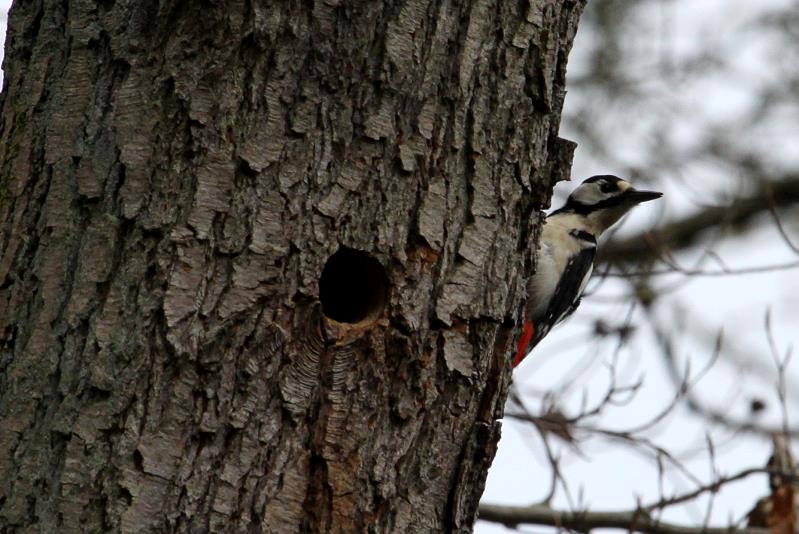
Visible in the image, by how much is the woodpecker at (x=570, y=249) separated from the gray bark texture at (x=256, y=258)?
8.14 ft

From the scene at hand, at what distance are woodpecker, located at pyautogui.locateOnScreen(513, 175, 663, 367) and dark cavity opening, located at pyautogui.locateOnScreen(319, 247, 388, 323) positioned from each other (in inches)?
92.1

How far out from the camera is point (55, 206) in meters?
2.30

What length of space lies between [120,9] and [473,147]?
32.7 inches

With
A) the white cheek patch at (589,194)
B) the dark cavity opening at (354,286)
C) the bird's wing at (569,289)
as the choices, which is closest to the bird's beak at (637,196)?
the white cheek patch at (589,194)

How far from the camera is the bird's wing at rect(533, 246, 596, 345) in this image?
5.17 m

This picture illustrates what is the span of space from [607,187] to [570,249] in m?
0.49

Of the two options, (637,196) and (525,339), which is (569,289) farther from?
(637,196)

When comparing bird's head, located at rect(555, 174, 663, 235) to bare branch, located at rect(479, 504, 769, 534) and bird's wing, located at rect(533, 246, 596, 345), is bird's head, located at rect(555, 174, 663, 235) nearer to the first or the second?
bird's wing, located at rect(533, 246, 596, 345)

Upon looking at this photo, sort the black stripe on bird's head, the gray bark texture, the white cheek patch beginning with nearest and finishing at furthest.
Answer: the gray bark texture → the black stripe on bird's head → the white cheek patch

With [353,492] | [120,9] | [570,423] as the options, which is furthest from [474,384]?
[570,423]

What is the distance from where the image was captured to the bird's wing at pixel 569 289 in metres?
5.17

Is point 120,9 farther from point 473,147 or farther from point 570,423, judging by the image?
point 570,423

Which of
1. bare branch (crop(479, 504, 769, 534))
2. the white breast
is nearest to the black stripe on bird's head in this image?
the white breast

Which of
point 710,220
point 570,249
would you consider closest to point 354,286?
point 570,249
